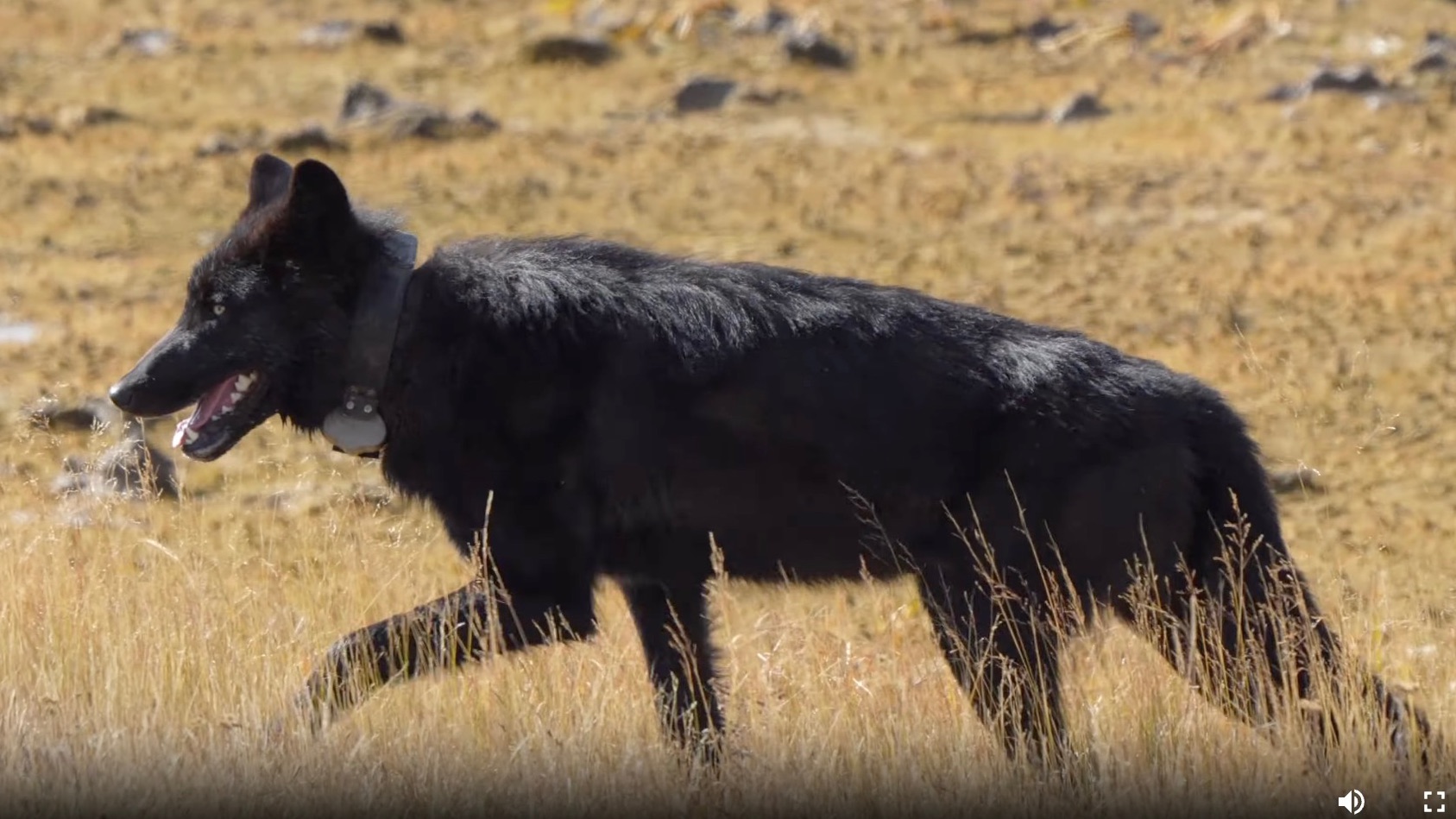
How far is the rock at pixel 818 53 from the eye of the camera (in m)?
30.8

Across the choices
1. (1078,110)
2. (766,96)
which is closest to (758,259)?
(1078,110)

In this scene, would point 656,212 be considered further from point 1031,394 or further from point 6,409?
point 1031,394

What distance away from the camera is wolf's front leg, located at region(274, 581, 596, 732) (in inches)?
224

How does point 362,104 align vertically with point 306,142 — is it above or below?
above

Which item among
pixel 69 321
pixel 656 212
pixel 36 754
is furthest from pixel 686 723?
pixel 656 212

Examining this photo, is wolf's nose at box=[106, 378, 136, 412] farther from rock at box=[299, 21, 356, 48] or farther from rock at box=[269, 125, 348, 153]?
rock at box=[299, 21, 356, 48]

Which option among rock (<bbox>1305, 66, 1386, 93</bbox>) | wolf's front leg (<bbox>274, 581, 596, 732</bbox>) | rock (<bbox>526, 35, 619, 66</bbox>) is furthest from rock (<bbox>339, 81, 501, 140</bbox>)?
wolf's front leg (<bbox>274, 581, 596, 732</bbox>)

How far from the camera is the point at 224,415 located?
20.2 ft

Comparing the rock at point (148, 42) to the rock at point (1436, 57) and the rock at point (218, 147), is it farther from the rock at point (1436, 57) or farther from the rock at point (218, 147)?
the rock at point (1436, 57)

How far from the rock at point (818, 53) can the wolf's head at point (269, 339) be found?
25.1m

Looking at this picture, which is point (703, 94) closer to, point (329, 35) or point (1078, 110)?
point (1078, 110)

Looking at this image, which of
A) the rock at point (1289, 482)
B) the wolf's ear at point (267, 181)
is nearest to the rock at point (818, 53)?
the rock at point (1289, 482)

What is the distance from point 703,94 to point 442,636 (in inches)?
910

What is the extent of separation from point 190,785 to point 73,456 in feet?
20.9
